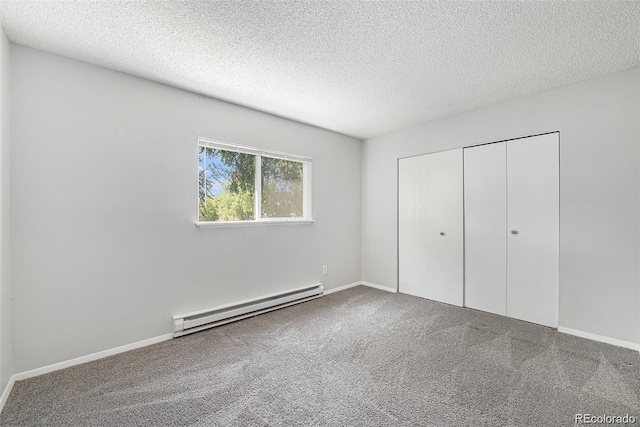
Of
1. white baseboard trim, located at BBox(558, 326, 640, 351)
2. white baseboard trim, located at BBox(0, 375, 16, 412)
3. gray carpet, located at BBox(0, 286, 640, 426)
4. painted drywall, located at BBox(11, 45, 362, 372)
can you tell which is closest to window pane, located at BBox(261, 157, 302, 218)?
painted drywall, located at BBox(11, 45, 362, 372)

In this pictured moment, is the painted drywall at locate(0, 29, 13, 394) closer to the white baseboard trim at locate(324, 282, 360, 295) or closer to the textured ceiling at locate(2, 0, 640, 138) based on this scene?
the textured ceiling at locate(2, 0, 640, 138)

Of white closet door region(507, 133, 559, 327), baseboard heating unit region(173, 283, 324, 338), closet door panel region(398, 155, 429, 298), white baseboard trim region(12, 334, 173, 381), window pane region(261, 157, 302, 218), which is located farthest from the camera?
closet door panel region(398, 155, 429, 298)

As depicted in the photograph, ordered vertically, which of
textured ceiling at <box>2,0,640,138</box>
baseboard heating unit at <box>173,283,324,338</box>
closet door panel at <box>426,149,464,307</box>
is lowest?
baseboard heating unit at <box>173,283,324,338</box>

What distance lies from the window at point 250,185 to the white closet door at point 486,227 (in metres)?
2.06

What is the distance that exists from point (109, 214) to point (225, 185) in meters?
1.10

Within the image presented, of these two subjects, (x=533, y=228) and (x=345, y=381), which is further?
(x=533, y=228)

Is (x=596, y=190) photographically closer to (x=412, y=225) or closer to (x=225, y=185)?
(x=412, y=225)

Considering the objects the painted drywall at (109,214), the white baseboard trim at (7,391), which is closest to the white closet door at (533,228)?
the painted drywall at (109,214)

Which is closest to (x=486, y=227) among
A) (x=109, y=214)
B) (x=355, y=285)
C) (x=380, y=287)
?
(x=380, y=287)

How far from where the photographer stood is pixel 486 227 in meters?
3.25

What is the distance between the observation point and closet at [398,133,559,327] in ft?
9.31

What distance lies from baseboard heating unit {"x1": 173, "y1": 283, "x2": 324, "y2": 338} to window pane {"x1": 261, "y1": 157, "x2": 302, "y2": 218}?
39.3 inches

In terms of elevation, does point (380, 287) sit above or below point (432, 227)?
below

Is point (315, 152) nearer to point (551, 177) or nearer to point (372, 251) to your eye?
point (372, 251)
